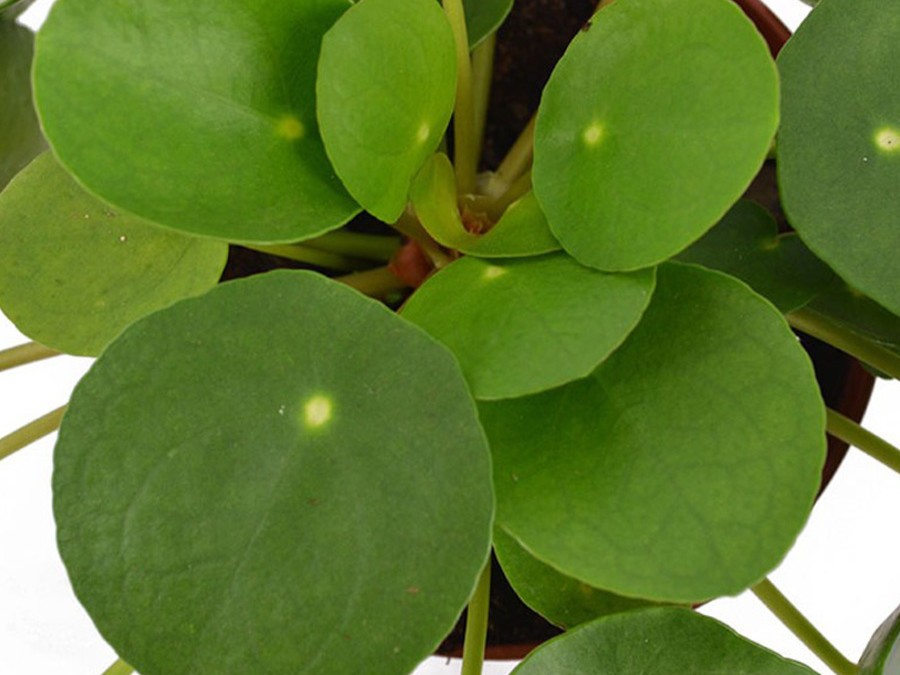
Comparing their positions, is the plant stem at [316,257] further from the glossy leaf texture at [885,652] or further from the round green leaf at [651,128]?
the glossy leaf texture at [885,652]

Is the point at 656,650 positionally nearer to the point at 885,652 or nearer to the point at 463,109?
the point at 885,652

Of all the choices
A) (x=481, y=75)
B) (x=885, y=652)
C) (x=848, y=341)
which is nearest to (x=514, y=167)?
A: (x=481, y=75)

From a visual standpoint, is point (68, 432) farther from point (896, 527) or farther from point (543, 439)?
point (896, 527)

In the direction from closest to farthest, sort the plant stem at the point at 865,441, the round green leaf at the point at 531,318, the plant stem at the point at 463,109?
the round green leaf at the point at 531,318, the plant stem at the point at 463,109, the plant stem at the point at 865,441

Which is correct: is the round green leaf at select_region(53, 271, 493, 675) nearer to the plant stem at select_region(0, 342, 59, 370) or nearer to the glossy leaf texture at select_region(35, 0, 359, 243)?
the glossy leaf texture at select_region(35, 0, 359, 243)

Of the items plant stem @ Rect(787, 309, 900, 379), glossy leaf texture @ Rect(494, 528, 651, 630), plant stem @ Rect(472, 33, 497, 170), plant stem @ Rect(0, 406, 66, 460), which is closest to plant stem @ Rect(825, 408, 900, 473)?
plant stem @ Rect(787, 309, 900, 379)

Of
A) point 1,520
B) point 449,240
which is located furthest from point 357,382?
point 1,520

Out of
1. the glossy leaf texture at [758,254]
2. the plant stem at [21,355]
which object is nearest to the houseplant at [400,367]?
the glossy leaf texture at [758,254]
